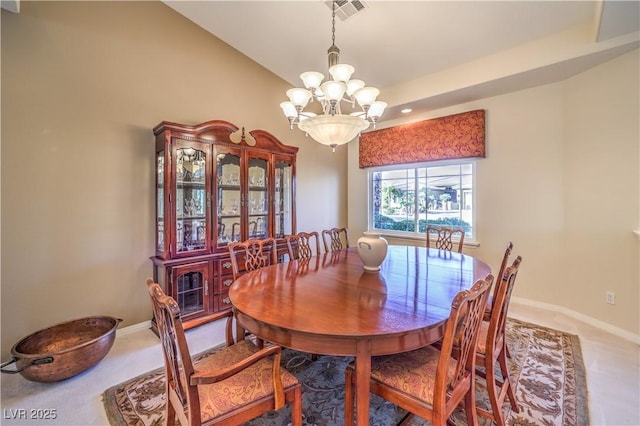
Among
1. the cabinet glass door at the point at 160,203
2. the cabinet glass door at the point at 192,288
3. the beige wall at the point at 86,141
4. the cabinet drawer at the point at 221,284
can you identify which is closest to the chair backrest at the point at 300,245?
the cabinet drawer at the point at 221,284

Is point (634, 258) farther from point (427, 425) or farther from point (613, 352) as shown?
point (427, 425)

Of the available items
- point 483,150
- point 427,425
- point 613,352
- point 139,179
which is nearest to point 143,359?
point 139,179

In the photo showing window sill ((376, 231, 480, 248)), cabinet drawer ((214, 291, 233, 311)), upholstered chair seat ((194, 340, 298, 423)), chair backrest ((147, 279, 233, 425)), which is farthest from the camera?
window sill ((376, 231, 480, 248))

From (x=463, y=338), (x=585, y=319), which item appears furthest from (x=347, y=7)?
(x=585, y=319)

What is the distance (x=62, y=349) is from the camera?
1.98 m

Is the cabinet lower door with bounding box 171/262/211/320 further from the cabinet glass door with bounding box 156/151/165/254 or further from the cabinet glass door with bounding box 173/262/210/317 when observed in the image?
the cabinet glass door with bounding box 156/151/165/254

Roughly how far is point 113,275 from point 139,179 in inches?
38.0

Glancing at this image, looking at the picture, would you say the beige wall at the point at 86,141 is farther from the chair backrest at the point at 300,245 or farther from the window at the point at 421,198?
the window at the point at 421,198

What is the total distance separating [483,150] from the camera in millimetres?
3535

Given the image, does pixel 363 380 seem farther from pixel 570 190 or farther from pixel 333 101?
pixel 570 190

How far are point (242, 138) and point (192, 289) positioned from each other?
5.68 ft

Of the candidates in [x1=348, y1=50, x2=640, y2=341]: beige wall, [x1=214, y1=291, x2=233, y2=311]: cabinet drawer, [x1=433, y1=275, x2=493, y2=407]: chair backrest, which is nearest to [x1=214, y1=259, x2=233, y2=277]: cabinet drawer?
[x1=214, y1=291, x2=233, y2=311]: cabinet drawer

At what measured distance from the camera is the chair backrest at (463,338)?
105 cm

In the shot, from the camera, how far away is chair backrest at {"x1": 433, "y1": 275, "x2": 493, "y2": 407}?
3.45ft
